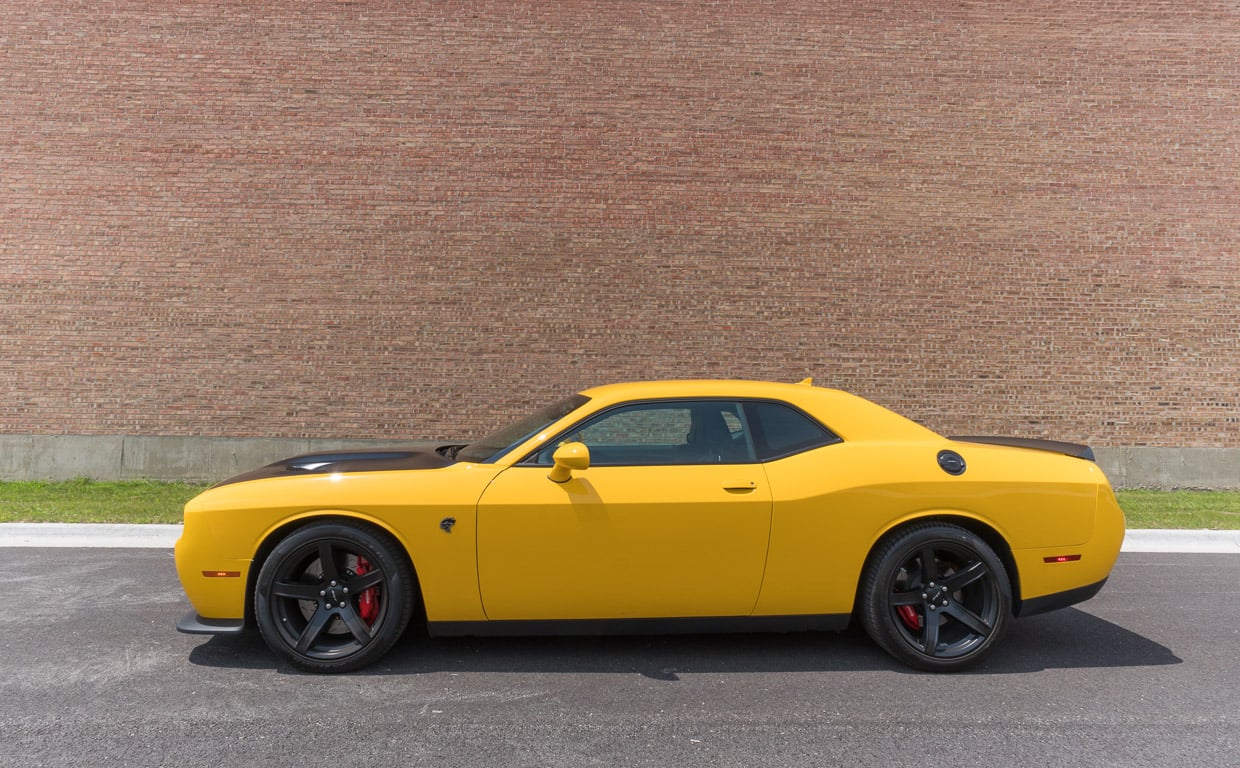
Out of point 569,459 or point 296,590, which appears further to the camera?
point 296,590

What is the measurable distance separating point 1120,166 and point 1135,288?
165cm

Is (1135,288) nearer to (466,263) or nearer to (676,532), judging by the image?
(466,263)

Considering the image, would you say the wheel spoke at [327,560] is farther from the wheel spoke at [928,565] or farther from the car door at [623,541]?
the wheel spoke at [928,565]

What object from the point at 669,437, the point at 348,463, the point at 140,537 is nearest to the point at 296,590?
the point at 348,463

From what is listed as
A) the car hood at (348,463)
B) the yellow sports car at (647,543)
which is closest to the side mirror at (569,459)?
the yellow sports car at (647,543)

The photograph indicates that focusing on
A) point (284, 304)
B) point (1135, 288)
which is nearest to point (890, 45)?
point (1135, 288)

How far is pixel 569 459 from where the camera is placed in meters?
3.79

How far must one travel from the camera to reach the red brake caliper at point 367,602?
3998mm

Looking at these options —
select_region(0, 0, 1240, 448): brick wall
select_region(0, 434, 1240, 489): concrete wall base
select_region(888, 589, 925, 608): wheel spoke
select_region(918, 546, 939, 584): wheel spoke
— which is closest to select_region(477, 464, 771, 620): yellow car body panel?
select_region(888, 589, 925, 608): wheel spoke

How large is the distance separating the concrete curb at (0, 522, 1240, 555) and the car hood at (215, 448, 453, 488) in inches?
133

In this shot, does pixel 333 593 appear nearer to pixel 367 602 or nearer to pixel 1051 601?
pixel 367 602

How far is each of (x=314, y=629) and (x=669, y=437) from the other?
1.95m

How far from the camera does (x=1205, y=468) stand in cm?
1063

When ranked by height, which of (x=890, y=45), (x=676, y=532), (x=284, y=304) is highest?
(x=890, y=45)
